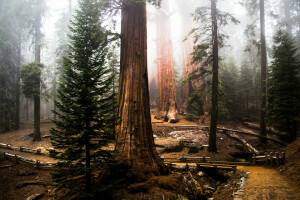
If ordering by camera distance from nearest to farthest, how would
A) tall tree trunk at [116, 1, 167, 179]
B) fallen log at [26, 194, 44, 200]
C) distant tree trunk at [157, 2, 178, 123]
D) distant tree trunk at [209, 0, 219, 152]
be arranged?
1. tall tree trunk at [116, 1, 167, 179]
2. fallen log at [26, 194, 44, 200]
3. distant tree trunk at [209, 0, 219, 152]
4. distant tree trunk at [157, 2, 178, 123]

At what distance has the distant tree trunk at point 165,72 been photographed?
1514 cm

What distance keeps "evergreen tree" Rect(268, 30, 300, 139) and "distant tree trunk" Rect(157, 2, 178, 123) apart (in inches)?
308

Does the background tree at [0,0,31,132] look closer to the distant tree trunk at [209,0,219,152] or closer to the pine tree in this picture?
the pine tree

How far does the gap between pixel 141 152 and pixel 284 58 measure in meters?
12.8

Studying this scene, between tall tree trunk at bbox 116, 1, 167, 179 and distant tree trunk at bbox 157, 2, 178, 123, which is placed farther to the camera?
distant tree trunk at bbox 157, 2, 178, 123

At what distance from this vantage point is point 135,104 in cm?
477

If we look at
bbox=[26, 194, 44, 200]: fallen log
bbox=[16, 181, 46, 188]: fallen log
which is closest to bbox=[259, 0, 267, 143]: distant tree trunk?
bbox=[26, 194, 44, 200]: fallen log

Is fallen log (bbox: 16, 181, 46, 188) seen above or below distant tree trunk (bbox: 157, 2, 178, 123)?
below

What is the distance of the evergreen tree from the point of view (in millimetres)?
10203

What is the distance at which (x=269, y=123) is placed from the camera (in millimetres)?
11250

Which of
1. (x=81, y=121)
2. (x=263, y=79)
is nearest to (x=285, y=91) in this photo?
(x=263, y=79)

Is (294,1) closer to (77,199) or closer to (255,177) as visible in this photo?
(255,177)

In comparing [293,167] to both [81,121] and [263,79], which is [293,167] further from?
[263,79]

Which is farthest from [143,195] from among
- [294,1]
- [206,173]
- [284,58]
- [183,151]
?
[294,1]
